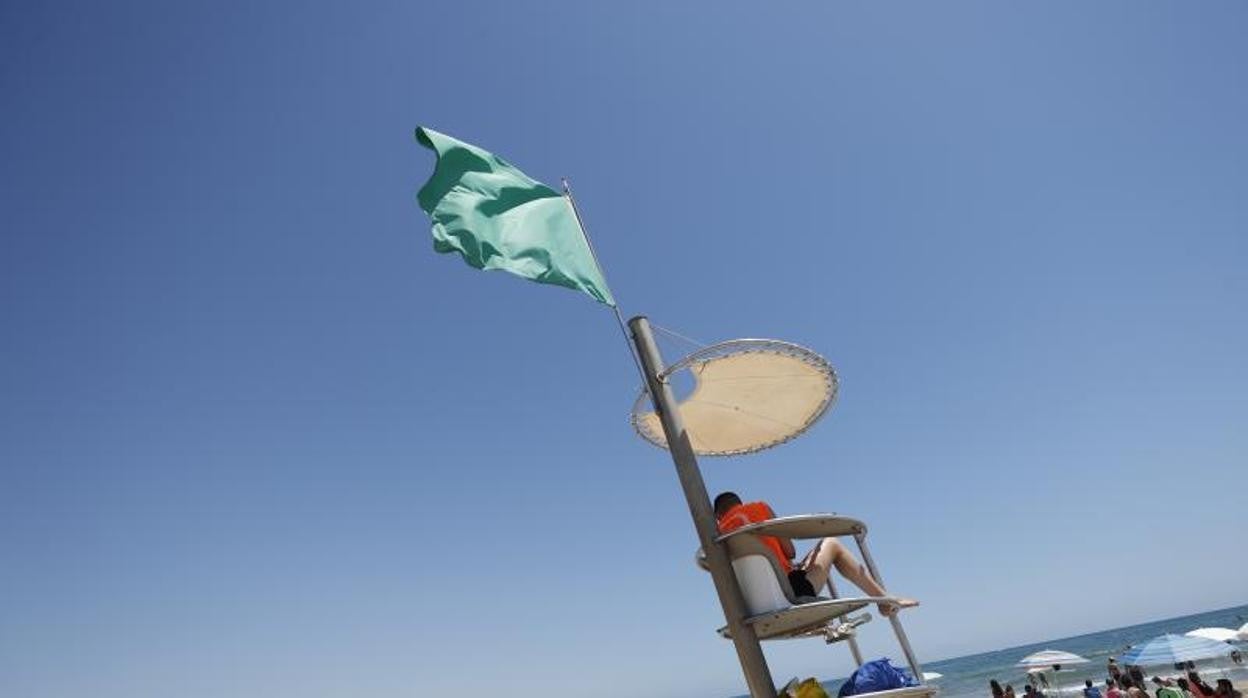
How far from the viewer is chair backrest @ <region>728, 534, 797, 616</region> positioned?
3.86 m

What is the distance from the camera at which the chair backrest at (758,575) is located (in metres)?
3.86

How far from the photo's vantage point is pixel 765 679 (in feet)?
12.0

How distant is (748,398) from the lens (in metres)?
5.60

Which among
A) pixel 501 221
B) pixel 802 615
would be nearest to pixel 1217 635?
pixel 802 615

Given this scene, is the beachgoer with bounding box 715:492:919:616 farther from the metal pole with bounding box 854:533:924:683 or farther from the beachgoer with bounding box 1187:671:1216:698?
the beachgoer with bounding box 1187:671:1216:698

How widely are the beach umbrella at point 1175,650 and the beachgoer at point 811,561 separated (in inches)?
899

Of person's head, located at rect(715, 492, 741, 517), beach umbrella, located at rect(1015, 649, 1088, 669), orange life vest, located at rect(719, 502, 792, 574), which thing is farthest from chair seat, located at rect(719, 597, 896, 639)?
beach umbrella, located at rect(1015, 649, 1088, 669)

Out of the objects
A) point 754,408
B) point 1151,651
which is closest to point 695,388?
point 754,408

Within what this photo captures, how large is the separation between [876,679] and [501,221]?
361cm

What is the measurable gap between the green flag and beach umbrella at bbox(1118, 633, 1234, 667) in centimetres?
2452

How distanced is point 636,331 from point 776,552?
1606mm

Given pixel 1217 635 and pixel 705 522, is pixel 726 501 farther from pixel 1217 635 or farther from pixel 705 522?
pixel 1217 635

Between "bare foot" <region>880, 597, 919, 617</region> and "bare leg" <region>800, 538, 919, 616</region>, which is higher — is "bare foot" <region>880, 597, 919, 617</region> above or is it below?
below

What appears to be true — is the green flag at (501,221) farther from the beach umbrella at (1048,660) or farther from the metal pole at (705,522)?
the beach umbrella at (1048,660)
